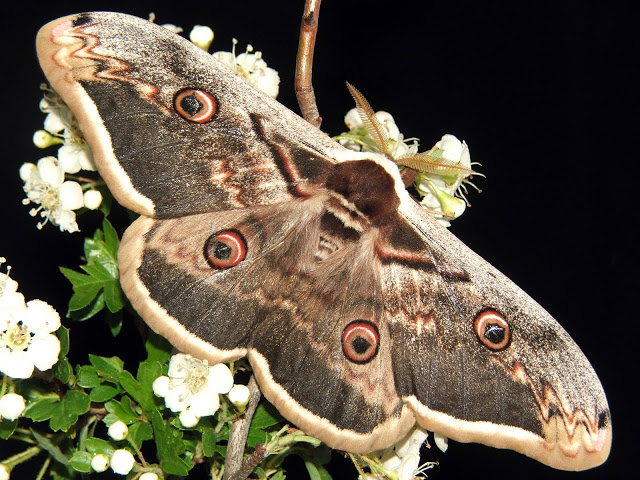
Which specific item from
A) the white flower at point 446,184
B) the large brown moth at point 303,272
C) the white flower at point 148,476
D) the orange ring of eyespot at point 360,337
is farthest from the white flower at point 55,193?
the white flower at point 446,184

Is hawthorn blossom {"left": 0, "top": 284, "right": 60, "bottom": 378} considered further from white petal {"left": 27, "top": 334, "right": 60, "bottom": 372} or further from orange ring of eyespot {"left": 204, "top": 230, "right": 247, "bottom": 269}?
orange ring of eyespot {"left": 204, "top": 230, "right": 247, "bottom": 269}

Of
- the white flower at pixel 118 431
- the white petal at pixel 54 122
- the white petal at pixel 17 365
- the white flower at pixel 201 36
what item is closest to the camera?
the white petal at pixel 17 365

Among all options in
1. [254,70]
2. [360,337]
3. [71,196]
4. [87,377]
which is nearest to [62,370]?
[87,377]

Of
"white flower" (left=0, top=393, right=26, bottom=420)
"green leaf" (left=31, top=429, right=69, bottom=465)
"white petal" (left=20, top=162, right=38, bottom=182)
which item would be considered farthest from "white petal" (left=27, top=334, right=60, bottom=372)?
"white petal" (left=20, top=162, right=38, bottom=182)

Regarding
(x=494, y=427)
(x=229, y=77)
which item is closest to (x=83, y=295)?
(x=229, y=77)

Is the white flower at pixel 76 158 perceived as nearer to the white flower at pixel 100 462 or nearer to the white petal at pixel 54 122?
the white petal at pixel 54 122

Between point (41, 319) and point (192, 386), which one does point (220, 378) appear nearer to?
point (192, 386)
